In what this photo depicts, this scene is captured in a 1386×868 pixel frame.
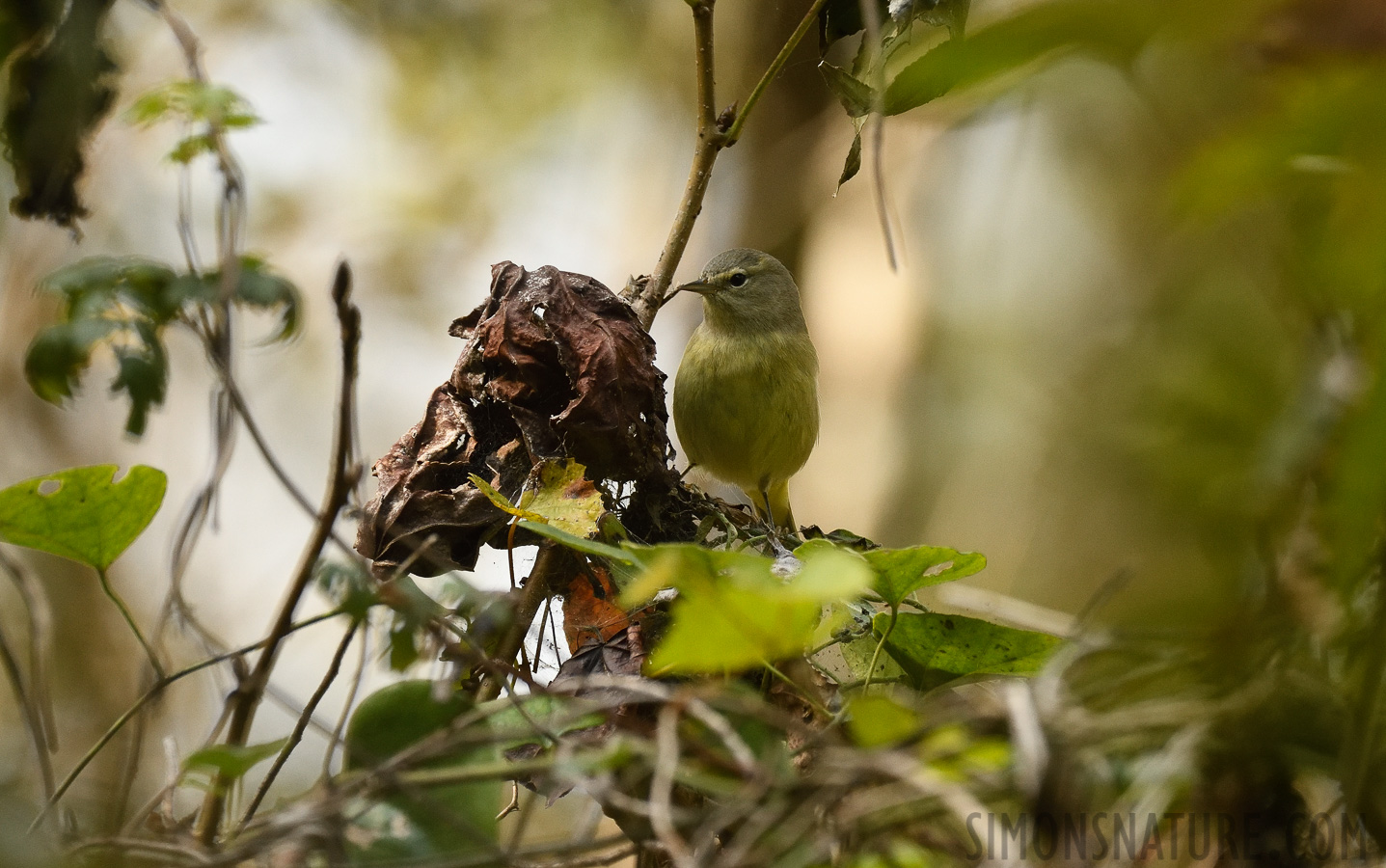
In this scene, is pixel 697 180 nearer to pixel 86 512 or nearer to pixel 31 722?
pixel 86 512

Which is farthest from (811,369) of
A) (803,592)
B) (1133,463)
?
(803,592)

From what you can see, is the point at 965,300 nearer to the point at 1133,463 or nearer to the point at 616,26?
the point at 616,26

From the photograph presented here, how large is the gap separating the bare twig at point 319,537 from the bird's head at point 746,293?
2.32 meters

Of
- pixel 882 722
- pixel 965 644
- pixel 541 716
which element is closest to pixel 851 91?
pixel 965 644

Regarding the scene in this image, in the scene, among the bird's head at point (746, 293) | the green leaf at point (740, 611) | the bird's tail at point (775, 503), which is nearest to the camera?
the green leaf at point (740, 611)

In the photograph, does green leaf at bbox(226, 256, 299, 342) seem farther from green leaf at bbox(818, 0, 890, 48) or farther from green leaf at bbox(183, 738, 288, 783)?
green leaf at bbox(818, 0, 890, 48)

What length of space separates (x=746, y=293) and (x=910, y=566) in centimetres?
212

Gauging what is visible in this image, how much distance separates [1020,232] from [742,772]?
5.13 metres

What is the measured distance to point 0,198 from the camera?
3.13 m

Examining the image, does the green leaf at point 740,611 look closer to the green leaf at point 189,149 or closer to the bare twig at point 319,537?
the bare twig at point 319,537

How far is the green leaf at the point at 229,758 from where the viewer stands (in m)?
0.93

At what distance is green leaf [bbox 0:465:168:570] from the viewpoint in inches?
51.8

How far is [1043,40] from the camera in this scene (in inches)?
24.4

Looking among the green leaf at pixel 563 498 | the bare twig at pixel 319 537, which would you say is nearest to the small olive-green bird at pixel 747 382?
the green leaf at pixel 563 498
